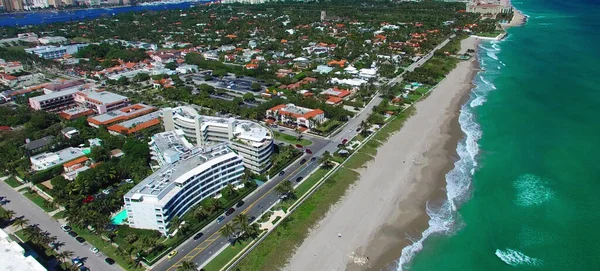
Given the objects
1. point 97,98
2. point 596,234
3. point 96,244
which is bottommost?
point 596,234

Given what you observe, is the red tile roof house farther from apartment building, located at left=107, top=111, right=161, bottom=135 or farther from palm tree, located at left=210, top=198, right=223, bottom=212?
Answer: palm tree, located at left=210, top=198, right=223, bottom=212

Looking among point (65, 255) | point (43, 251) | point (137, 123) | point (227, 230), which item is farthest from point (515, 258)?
point (137, 123)

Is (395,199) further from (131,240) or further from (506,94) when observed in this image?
(506,94)

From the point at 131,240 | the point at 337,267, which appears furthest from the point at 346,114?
the point at 131,240

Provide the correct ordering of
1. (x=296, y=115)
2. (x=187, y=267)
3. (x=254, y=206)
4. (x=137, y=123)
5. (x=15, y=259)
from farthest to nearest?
(x=296, y=115), (x=137, y=123), (x=254, y=206), (x=187, y=267), (x=15, y=259)

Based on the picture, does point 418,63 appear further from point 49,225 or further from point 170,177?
point 49,225
